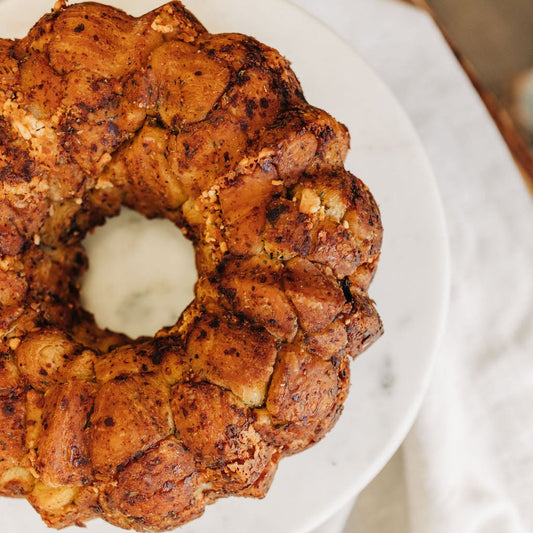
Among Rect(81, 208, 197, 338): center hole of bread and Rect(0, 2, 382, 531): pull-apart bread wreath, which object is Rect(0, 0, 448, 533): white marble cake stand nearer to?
Rect(81, 208, 197, 338): center hole of bread

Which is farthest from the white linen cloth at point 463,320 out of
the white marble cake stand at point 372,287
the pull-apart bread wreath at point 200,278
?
the pull-apart bread wreath at point 200,278

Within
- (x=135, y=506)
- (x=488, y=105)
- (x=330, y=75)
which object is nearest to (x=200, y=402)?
(x=135, y=506)

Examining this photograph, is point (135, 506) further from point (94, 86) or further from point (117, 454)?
point (94, 86)

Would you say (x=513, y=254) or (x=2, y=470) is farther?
(x=513, y=254)

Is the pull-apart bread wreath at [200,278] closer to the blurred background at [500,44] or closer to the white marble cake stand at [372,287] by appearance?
the white marble cake stand at [372,287]

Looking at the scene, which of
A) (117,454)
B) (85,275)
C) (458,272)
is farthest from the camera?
(458,272)

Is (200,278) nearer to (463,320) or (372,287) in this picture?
(372,287)
